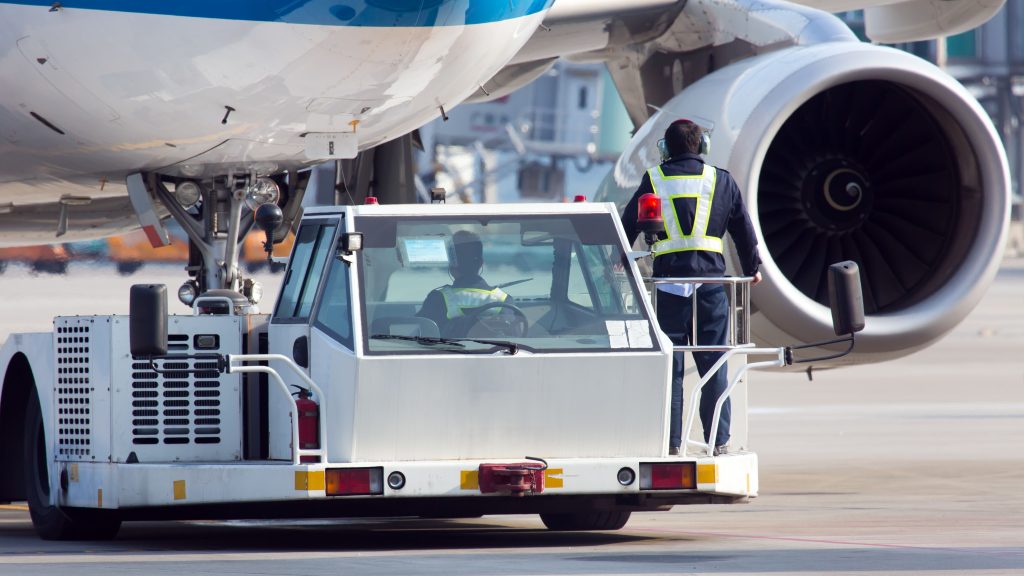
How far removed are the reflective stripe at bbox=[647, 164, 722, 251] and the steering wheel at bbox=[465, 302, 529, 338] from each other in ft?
2.85

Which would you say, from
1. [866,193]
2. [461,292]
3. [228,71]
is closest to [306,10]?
[228,71]

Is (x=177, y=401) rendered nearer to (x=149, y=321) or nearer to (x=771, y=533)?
(x=149, y=321)

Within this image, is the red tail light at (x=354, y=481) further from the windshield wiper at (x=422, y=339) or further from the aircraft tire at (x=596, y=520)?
the aircraft tire at (x=596, y=520)

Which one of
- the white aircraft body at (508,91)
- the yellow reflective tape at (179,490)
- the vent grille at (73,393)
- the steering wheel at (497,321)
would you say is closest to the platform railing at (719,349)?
the steering wheel at (497,321)

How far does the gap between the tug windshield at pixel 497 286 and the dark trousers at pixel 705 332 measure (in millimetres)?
410

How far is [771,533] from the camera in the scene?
734cm

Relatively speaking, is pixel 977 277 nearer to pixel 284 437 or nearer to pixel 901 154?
pixel 901 154

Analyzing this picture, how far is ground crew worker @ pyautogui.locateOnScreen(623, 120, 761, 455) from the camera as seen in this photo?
742 cm

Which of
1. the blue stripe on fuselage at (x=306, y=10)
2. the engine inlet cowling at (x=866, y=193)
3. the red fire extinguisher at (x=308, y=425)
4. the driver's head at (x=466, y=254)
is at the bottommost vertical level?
the red fire extinguisher at (x=308, y=425)

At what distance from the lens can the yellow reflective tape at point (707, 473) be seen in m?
6.82

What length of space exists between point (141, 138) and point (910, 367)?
12685mm

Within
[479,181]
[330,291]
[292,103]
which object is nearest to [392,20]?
[292,103]

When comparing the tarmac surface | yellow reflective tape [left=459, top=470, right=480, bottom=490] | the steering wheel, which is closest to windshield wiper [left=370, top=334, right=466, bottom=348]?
the steering wheel

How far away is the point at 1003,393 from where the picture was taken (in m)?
15.7
